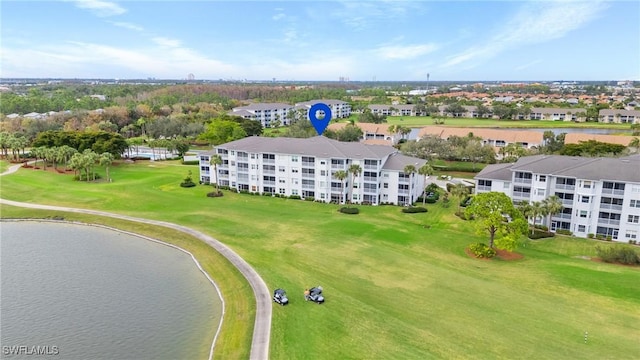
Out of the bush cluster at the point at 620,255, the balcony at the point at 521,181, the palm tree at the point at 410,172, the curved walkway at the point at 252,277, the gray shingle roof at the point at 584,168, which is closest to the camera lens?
the curved walkway at the point at 252,277

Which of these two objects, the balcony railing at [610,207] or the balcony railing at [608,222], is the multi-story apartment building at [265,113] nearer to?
the balcony railing at [610,207]

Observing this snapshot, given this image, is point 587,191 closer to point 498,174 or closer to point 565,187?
point 565,187

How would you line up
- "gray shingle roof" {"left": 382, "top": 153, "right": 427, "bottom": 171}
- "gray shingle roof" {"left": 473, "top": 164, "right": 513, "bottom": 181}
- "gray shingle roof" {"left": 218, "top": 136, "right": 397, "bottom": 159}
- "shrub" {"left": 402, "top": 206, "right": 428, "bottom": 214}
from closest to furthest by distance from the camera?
"gray shingle roof" {"left": 473, "top": 164, "right": 513, "bottom": 181} → "shrub" {"left": 402, "top": 206, "right": 428, "bottom": 214} → "gray shingle roof" {"left": 382, "top": 153, "right": 427, "bottom": 171} → "gray shingle roof" {"left": 218, "top": 136, "right": 397, "bottom": 159}

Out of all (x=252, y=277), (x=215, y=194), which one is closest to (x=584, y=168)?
(x=252, y=277)

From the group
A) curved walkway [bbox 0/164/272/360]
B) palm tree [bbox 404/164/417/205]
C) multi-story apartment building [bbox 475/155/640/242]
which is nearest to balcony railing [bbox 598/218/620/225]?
multi-story apartment building [bbox 475/155/640/242]

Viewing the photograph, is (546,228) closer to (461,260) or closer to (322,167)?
(461,260)

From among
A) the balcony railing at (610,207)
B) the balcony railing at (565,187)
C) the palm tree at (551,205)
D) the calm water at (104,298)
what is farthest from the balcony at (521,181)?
the calm water at (104,298)

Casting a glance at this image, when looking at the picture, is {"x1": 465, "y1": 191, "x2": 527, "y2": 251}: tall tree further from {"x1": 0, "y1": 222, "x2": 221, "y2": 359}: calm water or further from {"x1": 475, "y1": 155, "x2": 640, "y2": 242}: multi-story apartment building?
{"x1": 0, "y1": 222, "x2": 221, "y2": 359}: calm water
